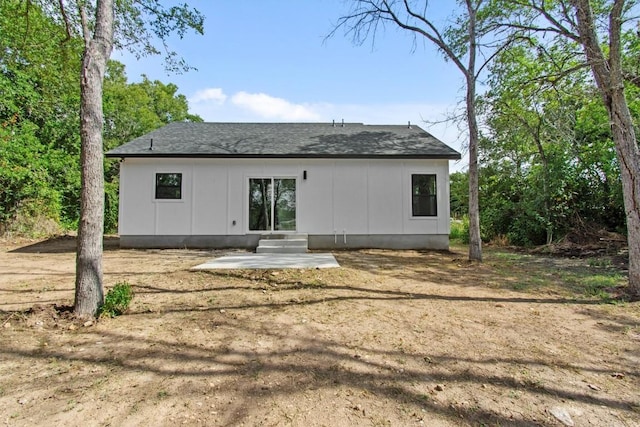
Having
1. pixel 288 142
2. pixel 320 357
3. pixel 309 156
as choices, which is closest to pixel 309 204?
pixel 309 156

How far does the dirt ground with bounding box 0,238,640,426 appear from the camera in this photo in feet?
6.63

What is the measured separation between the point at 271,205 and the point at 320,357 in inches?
299

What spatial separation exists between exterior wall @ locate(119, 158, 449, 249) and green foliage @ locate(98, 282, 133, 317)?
5.99 m

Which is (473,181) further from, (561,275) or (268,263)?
(268,263)

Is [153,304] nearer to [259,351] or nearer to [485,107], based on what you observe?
[259,351]

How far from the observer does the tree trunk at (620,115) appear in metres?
4.63

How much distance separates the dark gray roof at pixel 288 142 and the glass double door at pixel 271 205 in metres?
0.92

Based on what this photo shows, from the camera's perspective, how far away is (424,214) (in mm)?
10164

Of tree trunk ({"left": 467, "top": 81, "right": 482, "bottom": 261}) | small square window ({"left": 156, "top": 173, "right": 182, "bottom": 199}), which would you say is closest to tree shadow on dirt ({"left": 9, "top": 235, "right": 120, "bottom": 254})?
small square window ({"left": 156, "top": 173, "right": 182, "bottom": 199})

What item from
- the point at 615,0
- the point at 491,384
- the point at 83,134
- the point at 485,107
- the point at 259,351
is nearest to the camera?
the point at 491,384

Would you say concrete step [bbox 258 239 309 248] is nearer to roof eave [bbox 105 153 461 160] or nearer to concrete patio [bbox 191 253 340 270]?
concrete patio [bbox 191 253 340 270]

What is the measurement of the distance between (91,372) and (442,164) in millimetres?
10060

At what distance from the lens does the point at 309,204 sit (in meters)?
10.1

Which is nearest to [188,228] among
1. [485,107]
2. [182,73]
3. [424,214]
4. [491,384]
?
[182,73]
